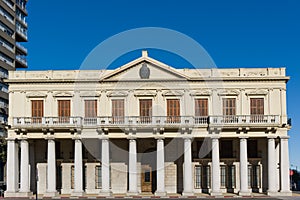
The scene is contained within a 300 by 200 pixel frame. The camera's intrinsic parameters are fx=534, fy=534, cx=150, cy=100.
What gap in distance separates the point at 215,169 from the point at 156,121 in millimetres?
7075

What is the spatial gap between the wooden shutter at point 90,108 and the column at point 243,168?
1446cm

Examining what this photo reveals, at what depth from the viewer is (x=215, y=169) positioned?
49.6 metres

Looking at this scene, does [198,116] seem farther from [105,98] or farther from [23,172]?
[23,172]

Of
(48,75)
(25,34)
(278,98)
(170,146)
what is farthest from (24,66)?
(278,98)

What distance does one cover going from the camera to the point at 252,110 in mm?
52125

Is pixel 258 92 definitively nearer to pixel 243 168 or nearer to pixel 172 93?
pixel 243 168

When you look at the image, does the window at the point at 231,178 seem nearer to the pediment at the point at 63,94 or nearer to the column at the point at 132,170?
the column at the point at 132,170

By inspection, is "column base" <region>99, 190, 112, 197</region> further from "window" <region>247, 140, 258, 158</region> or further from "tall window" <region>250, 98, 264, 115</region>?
"tall window" <region>250, 98, 264, 115</region>

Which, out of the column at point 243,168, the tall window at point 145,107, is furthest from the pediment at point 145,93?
the column at point 243,168

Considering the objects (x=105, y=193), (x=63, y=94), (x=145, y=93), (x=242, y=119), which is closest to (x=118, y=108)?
(x=145, y=93)

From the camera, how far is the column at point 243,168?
49.2m

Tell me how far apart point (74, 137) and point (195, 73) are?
13.3m

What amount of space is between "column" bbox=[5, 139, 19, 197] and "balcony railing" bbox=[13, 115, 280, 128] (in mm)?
2128

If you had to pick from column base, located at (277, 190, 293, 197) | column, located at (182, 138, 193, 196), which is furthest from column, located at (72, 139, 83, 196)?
column base, located at (277, 190, 293, 197)
